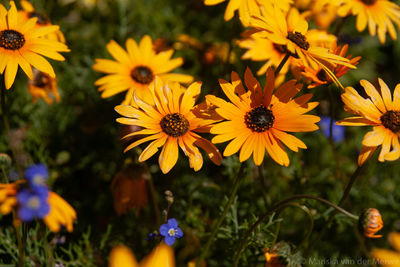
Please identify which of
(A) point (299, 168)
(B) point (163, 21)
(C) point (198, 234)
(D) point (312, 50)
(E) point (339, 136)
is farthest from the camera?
(B) point (163, 21)

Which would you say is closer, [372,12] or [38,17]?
[38,17]

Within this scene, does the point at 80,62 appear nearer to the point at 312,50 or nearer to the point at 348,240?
the point at 312,50

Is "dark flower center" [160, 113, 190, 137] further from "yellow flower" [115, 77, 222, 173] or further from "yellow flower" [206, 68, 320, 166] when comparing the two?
"yellow flower" [206, 68, 320, 166]

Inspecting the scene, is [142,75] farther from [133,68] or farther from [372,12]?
[372,12]

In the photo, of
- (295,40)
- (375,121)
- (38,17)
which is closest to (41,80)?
(38,17)

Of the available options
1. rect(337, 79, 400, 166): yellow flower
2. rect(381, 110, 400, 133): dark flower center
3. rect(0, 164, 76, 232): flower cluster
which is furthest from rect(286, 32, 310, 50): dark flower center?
rect(0, 164, 76, 232): flower cluster

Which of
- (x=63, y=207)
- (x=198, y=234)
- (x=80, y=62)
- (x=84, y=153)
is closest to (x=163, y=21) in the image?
(x=80, y=62)

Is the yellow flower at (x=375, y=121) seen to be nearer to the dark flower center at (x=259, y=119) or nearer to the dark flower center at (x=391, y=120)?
the dark flower center at (x=391, y=120)
